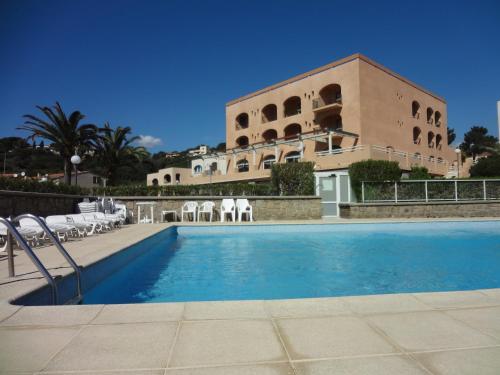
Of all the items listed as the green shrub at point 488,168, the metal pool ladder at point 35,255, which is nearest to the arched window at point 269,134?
the green shrub at point 488,168

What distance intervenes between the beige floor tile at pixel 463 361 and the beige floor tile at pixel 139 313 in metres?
1.61


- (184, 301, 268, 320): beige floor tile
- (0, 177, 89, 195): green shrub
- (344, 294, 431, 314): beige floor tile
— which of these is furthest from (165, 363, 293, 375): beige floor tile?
(0, 177, 89, 195): green shrub

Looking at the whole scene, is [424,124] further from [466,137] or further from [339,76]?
[466,137]

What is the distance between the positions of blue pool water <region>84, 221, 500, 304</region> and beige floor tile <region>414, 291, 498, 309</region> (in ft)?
6.03

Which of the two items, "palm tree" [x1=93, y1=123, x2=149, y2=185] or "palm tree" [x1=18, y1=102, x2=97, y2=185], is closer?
"palm tree" [x1=18, y1=102, x2=97, y2=185]

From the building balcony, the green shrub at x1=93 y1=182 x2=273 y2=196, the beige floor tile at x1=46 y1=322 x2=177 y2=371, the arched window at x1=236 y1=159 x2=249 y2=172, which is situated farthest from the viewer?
the arched window at x1=236 y1=159 x2=249 y2=172

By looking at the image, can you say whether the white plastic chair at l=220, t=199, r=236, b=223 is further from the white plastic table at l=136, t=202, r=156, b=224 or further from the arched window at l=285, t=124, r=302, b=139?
the arched window at l=285, t=124, r=302, b=139

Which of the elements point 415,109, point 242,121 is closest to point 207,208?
point 242,121

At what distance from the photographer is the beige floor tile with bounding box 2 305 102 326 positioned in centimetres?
229

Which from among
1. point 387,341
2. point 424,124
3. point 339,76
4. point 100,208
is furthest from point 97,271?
point 424,124

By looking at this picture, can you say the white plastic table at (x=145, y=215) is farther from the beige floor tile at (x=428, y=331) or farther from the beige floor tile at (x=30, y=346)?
the beige floor tile at (x=428, y=331)

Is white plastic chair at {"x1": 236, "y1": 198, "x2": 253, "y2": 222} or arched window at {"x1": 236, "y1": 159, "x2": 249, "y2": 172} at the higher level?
arched window at {"x1": 236, "y1": 159, "x2": 249, "y2": 172}

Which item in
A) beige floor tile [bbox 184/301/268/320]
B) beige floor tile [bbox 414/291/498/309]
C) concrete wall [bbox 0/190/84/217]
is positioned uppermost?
concrete wall [bbox 0/190/84/217]

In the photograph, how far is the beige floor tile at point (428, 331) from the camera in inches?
76.0
